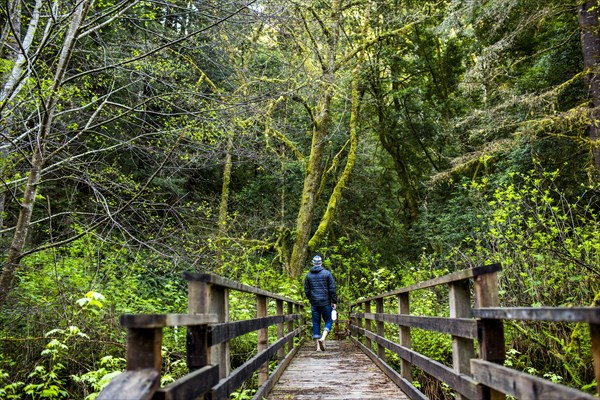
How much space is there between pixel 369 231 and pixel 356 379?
1603cm

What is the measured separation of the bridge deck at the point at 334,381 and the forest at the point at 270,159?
2.43ft

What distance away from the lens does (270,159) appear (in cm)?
1151

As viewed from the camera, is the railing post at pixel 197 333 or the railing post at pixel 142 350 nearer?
the railing post at pixel 142 350

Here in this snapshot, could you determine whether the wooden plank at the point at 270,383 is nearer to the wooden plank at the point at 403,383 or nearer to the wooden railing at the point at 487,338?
the wooden plank at the point at 403,383

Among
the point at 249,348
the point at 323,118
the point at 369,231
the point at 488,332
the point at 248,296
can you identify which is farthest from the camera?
the point at 369,231

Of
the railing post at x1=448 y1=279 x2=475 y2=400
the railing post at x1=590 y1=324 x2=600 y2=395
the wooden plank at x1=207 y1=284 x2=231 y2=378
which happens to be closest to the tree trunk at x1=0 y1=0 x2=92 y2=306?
the wooden plank at x1=207 y1=284 x2=231 y2=378

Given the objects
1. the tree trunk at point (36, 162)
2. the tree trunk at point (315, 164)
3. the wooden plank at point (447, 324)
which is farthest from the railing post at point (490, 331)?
the tree trunk at point (315, 164)

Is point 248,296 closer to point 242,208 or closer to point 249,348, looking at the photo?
point 249,348

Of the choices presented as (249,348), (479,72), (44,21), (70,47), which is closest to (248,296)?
(249,348)

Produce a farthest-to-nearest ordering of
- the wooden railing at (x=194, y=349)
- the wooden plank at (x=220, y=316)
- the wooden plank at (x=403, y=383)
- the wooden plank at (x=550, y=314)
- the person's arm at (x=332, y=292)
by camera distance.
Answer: the person's arm at (x=332, y=292) → the wooden plank at (x=403, y=383) → the wooden plank at (x=220, y=316) → the wooden railing at (x=194, y=349) → the wooden plank at (x=550, y=314)

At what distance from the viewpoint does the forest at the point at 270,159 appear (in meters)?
7.04

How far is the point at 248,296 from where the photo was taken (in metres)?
10.9

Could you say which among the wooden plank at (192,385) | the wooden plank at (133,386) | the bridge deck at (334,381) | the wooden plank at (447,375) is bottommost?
the bridge deck at (334,381)

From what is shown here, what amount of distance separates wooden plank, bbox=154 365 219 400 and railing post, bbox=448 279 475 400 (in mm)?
1618
